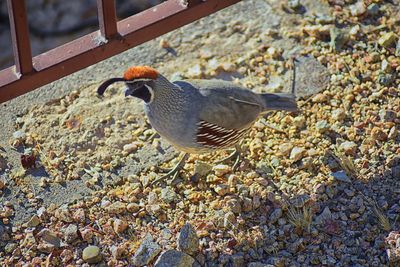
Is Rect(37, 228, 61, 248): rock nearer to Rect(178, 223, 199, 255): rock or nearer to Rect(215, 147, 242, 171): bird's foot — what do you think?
Rect(178, 223, 199, 255): rock

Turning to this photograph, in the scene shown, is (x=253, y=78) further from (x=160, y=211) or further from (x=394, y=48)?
(x=160, y=211)

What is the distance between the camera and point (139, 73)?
444 cm

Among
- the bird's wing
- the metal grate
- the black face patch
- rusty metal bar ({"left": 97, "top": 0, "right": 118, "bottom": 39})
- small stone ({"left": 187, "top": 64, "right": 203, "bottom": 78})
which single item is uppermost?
rusty metal bar ({"left": 97, "top": 0, "right": 118, "bottom": 39})

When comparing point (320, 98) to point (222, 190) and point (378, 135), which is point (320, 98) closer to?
point (378, 135)

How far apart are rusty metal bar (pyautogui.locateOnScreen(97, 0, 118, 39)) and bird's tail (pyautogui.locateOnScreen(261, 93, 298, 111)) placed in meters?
0.91

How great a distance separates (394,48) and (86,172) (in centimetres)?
192

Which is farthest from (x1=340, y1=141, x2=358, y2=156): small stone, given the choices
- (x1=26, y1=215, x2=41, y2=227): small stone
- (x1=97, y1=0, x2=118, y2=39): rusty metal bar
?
(x1=26, y1=215, x2=41, y2=227): small stone

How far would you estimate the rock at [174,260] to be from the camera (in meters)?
4.16

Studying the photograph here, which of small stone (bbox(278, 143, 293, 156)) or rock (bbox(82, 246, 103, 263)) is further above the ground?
small stone (bbox(278, 143, 293, 156))

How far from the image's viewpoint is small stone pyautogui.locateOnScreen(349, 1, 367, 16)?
555 cm

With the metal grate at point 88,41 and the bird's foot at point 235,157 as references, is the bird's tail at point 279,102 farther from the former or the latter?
the metal grate at point 88,41

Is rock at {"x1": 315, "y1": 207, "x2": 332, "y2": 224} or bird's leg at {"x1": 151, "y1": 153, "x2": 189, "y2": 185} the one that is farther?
bird's leg at {"x1": 151, "y1": 153, "x2": 189, "y2": 185}

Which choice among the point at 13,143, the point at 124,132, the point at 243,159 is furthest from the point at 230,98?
the point at 13,143

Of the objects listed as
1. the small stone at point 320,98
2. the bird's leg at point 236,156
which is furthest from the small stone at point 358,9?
the bird's leg at point 236,156
